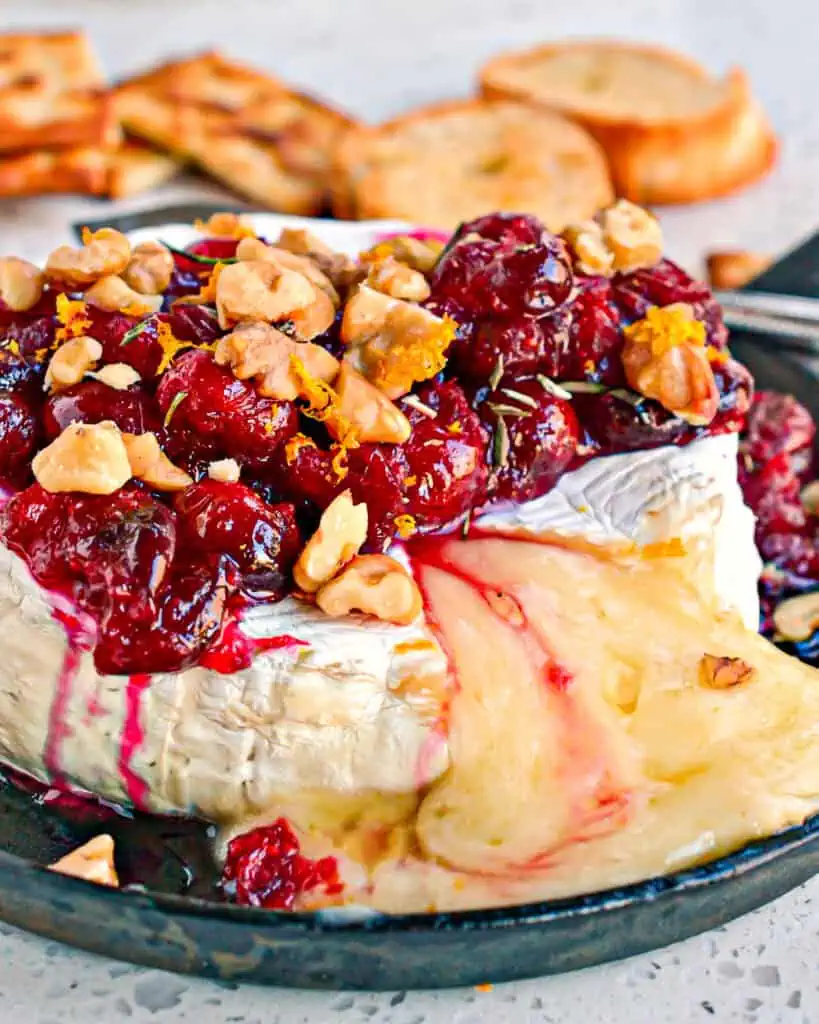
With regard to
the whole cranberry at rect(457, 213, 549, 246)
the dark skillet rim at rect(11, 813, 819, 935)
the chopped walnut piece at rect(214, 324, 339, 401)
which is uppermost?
the whole cranberry at rect(457, 213, 549, 246)

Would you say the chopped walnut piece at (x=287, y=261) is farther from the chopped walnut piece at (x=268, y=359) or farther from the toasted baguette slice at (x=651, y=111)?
the toasted baguette slice at (x=651, y=111)

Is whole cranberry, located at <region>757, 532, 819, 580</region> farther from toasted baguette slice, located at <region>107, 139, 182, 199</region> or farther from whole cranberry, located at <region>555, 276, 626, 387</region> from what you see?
toasted baguette slice, located at <region>107, 139, 182, 199</region>

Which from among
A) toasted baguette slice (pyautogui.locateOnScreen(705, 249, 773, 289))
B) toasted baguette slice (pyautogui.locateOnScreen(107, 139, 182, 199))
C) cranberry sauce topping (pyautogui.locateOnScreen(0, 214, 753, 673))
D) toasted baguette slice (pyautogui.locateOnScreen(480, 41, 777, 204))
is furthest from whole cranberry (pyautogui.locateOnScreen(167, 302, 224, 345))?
toasted baguette slice (pyautogui.locateOnScreen(480, 41, 777, 204))

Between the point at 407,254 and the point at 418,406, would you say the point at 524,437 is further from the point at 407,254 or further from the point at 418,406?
the point at 407,254

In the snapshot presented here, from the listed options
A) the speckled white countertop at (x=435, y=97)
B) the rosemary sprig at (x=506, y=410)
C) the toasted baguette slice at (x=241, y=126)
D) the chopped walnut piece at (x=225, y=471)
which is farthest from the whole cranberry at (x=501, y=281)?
the toasted baguette slice at (x=241, y=126)

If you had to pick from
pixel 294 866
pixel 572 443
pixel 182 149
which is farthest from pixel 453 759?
pixel 182 149

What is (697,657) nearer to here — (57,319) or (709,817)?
(709,817)

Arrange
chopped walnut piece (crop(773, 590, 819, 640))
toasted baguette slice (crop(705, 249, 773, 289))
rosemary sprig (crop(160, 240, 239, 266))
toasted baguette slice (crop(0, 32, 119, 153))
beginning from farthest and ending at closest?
toasted baguette slice (crop(0, 32, 119, 153)), toasted baguette slice (crop(705, 249, 773, 289)), chopped walnut piece (crop(773, 590, 819, 640)), rosemary sprig (crop(160, 240, 239, 266))
